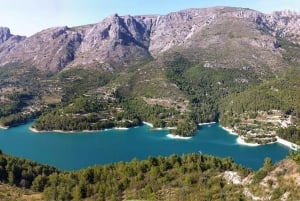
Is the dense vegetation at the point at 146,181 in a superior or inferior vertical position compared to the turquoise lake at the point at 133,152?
superior

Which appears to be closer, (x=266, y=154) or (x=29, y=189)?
(x=29, y=189)

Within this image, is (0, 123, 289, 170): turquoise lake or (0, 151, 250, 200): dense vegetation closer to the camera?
(0, 151, 250, 200): dense vegetation

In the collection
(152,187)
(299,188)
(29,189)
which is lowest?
(29,189)

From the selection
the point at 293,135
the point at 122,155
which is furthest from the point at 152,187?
the point at 293,135

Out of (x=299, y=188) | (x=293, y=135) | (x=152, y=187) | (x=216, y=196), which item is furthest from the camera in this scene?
(x=293, y=135)

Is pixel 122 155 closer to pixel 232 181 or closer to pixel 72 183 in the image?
pixel 72 183

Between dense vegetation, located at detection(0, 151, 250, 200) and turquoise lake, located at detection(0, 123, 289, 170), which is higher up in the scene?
dense vegetation, located at detection(0, 151, 250, 200)

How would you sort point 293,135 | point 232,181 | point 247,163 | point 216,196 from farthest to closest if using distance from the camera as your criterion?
1. point 293,135
2. point 247,163
3. point 232,181
4. point 216,196

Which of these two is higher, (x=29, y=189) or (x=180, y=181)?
(x=180, y=181)

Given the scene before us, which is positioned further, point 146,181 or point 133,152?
point 133,152

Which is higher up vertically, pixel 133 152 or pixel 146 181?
pixel 146 181

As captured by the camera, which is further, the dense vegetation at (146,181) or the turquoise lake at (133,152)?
the turquoise lake at (133,152)
